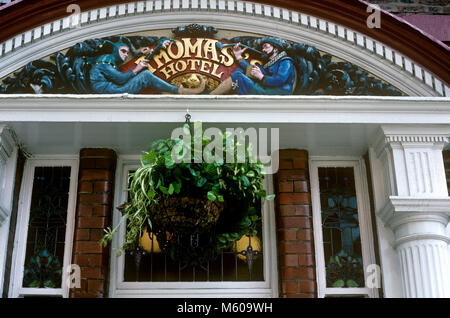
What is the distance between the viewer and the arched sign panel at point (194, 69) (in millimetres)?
5250

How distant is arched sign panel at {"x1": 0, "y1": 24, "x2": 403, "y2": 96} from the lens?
5.25m

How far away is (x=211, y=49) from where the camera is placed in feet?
17.6

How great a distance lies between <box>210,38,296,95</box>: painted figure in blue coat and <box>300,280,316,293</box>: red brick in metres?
1.45

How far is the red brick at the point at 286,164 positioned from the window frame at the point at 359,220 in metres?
0.23

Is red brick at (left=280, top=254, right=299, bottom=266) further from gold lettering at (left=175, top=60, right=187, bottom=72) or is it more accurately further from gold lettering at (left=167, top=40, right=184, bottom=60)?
gold lettering at (left=167, top=40, right=184, bottom=60)

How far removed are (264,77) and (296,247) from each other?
134cm

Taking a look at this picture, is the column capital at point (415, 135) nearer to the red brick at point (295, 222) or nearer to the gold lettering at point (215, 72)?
the red brick at point (295, 222)

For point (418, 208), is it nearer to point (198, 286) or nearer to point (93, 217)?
point (198, 286)

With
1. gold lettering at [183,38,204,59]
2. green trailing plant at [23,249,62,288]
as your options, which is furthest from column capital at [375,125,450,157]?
green trailing plant at [23,249,62,288]

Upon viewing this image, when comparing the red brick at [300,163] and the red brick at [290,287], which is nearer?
the red brick at [290,287]

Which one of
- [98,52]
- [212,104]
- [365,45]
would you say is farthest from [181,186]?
[365,45]

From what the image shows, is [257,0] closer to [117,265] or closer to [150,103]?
[150,103]
